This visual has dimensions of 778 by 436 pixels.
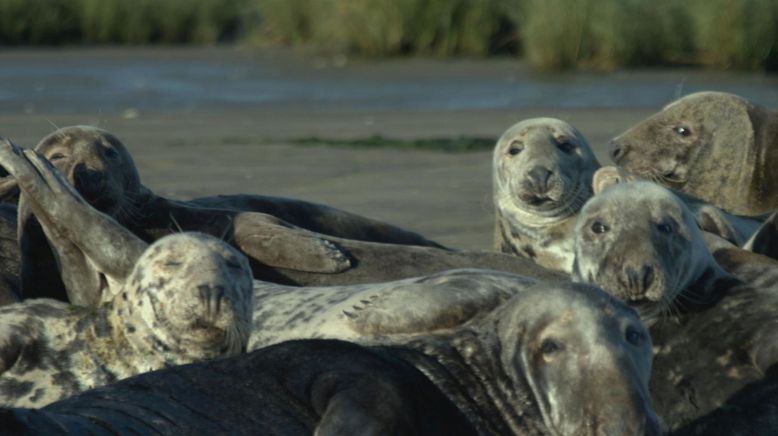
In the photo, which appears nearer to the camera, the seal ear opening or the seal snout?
the seal ear opening

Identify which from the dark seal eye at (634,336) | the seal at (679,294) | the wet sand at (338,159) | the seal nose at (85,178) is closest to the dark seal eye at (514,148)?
the wet sand at (338,159)

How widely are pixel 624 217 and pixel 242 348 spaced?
4.50 feet

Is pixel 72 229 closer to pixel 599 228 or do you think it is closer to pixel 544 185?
pixel 599 228

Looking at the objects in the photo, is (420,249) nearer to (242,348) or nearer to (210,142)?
(242,348)

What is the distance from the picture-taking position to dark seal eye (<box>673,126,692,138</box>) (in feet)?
29.1

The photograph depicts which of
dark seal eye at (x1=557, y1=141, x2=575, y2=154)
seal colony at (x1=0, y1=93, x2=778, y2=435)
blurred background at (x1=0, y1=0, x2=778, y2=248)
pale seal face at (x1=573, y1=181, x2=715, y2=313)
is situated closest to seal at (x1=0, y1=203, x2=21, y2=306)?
seal colony at (x1=0, y1=93, x2=778, y2=435)

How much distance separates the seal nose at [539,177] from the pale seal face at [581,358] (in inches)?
124

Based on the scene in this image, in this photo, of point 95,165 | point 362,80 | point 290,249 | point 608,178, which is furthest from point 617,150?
point 362,80

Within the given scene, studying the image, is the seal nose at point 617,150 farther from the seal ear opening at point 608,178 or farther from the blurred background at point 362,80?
the seal ear opening at point 608,178

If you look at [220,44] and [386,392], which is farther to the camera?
[220,44]

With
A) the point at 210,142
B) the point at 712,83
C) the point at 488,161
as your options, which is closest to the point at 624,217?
the point at 488,161

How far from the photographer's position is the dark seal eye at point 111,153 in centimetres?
768

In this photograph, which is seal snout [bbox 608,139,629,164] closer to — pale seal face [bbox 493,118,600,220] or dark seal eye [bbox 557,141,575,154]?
pale seal face [bbox 493,118,600,220]

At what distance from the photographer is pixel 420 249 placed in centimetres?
745
